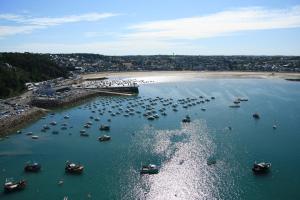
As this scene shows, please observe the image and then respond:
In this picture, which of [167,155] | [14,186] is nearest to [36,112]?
[167,155]

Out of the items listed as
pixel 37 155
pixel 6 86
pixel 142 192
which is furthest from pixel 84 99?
pixel 142 192

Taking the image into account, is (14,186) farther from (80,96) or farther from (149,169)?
(80,96)

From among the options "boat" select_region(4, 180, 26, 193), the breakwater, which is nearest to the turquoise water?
"boat" select_region(4, 180, 26, 193)

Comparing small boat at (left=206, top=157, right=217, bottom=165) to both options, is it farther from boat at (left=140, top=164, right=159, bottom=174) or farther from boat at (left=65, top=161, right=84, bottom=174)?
boat at (left=65, top=161, right=84, bottom=174)

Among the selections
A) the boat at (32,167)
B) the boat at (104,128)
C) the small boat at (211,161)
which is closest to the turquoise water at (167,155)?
the small boat at (211,161)

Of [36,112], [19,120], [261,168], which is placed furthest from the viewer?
[36,112]

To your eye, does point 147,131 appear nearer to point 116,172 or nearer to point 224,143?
point 224,143
